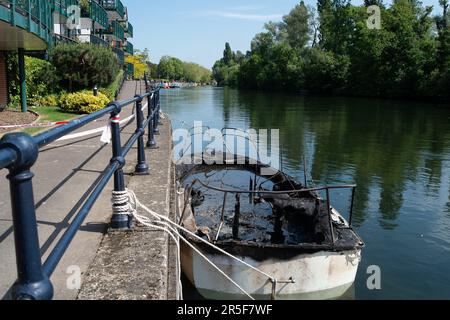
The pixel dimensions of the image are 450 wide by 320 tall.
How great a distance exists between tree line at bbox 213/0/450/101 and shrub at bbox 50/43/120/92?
41664 millimetres

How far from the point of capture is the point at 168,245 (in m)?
4.01

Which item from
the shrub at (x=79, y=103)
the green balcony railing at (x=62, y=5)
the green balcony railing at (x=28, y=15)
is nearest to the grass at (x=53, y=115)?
the shrub at (x=79, y=103)

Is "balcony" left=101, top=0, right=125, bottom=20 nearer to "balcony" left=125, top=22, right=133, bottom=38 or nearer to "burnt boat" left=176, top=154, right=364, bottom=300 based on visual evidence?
"balcony" left=125, top=22, right=133, bottom=38

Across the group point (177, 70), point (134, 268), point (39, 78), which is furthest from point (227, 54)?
point (134, 268)

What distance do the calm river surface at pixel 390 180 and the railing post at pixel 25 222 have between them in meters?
7.00

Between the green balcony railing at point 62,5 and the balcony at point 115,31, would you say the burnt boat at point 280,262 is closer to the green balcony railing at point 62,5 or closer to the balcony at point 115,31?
the green balcony railing at point 62,5

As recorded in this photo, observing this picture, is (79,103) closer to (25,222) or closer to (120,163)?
(120,163)

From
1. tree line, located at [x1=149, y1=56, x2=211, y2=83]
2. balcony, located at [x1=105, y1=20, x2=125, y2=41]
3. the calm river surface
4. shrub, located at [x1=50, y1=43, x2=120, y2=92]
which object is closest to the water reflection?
the calm river surface

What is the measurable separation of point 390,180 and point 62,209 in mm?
13849

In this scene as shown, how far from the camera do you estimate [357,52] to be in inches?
2810

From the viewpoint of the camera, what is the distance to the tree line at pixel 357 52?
5875 cm

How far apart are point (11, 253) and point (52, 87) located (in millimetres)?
18726
